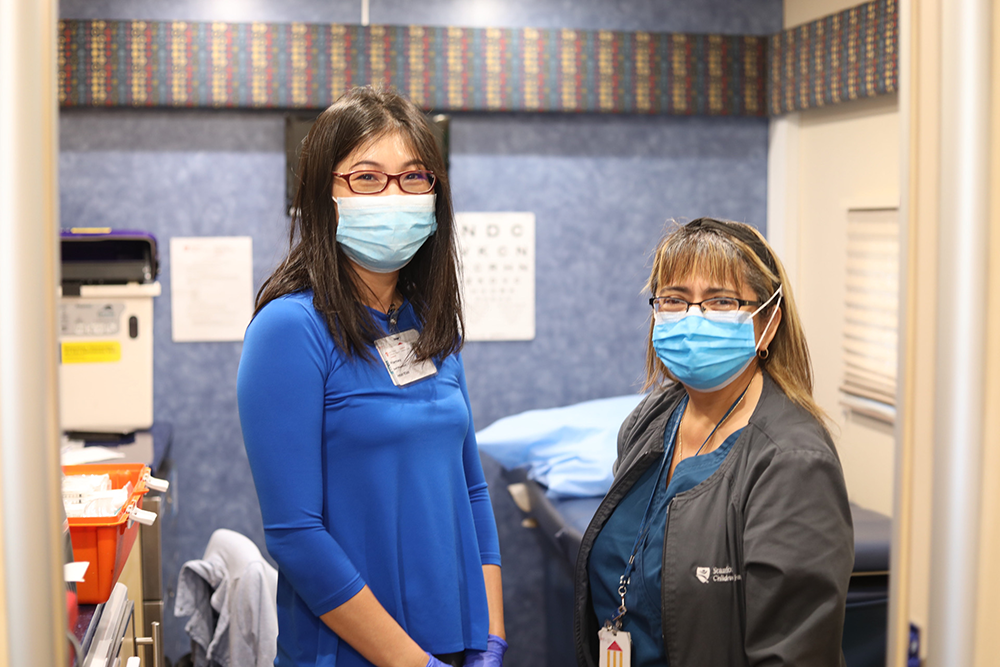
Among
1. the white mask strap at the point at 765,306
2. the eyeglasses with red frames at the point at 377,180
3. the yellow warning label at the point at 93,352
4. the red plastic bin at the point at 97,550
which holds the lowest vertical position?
the red plastic bin at the point at 97,550

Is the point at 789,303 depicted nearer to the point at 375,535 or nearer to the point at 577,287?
the point at 375,535

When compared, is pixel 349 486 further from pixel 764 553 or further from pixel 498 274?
pixel 498 274

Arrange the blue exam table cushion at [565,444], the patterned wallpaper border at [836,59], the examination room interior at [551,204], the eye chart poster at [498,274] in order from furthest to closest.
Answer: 1. the eye chart poster at [498,274]
2. the examination room interior at [551,204]
3. the patterned wallpaper border at [836,59]
4. the blue exam table cushion at [565,444]

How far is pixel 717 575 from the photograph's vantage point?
1300 millimetres

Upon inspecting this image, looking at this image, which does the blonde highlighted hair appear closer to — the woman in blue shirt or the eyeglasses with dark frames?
the eyeglasses with dark frames

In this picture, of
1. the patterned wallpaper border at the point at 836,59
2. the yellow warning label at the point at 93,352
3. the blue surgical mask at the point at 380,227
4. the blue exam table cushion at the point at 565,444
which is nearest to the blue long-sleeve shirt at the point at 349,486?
the blue surgical mask at the point at 380,227

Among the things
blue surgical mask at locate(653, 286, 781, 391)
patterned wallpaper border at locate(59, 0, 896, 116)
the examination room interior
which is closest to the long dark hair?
blue surgical mask at locate(653, 286, 781, 391)

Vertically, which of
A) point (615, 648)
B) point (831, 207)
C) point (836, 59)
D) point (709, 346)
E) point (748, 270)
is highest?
point (836, 59)

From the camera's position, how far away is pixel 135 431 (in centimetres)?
294

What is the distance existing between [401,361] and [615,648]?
0.62 m

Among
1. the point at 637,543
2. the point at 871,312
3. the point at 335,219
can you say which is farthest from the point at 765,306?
the point at 871,312

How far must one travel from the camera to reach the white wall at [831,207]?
9.45ft

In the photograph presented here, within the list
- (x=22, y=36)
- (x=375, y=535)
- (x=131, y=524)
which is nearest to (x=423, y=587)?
(x=375, y=535)

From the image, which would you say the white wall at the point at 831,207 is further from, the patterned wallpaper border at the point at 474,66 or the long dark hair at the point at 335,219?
the long dark hair at the point at 335,219
